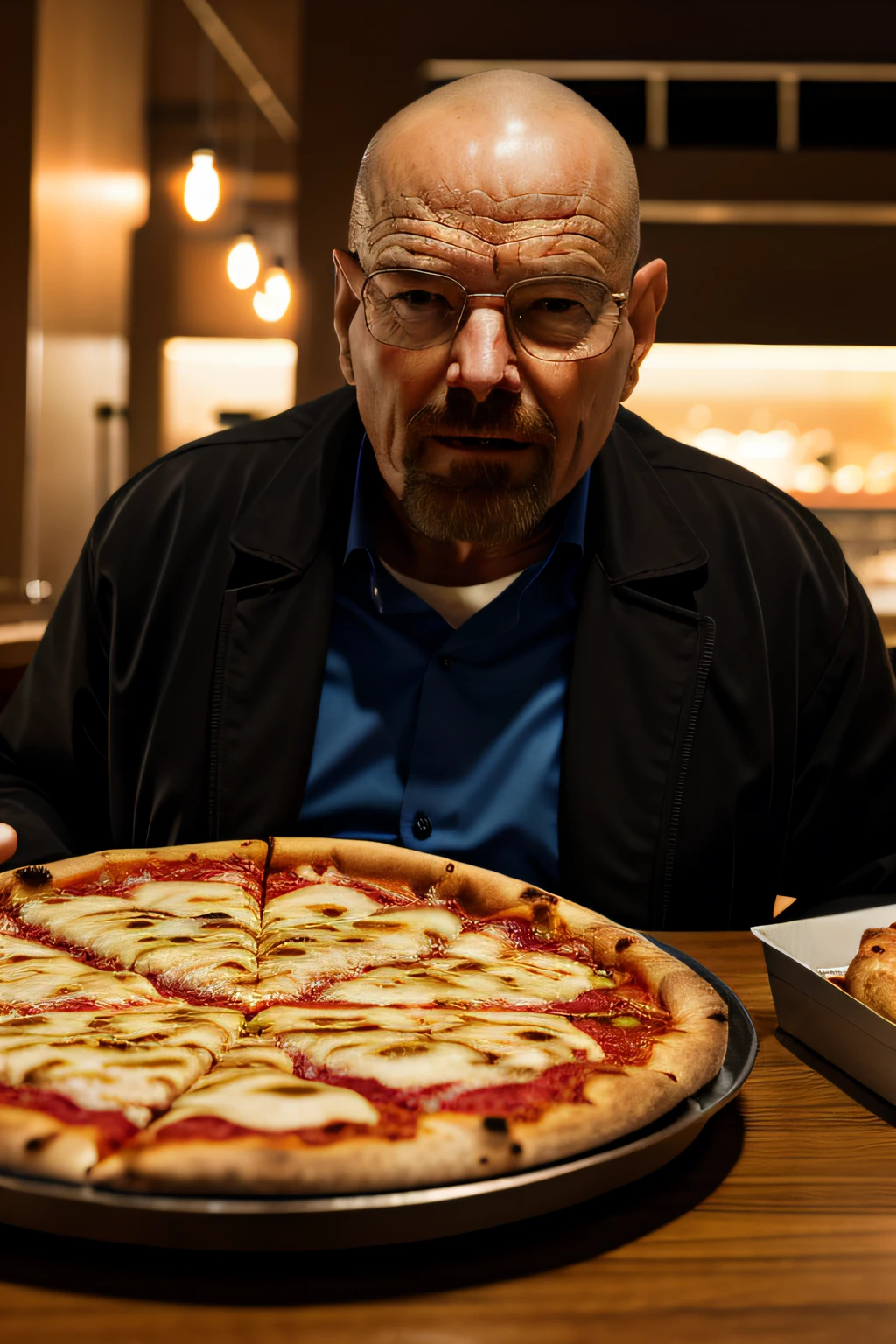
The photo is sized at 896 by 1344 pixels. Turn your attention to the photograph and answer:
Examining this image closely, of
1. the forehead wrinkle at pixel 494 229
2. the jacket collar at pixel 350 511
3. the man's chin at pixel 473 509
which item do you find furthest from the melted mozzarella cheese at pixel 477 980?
the forehead wrinkle at pixel 494 229

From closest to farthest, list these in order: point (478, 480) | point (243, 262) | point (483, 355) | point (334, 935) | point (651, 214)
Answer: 1. point (334, 935)
2. point (483, 355)
3. point (478, 480)
4. point (651, 214)
5. point (243, 262)

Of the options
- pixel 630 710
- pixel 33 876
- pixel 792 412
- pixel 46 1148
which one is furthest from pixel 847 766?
pixel 792 412

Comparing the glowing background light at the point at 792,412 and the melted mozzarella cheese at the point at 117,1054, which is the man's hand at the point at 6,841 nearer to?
the melted mozzarella cheese at the point at 117,1054

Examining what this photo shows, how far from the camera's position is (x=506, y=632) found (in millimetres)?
1757

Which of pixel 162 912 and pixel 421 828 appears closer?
pixel 162 912

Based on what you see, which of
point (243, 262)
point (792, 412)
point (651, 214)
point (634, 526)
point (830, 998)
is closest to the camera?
point (830, 998)

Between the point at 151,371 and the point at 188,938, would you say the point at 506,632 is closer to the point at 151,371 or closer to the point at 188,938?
the point at 188,938

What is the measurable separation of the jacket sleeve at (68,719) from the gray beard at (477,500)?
1.96ft

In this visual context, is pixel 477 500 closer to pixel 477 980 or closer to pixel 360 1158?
pixel 477 980

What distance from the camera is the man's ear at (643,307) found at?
5.73 feet

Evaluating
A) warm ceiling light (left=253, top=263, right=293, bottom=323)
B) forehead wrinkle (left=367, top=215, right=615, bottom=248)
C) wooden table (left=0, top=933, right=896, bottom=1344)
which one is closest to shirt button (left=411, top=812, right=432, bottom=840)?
forehead wrinkle (left=367, top=215, right=615, bottom=248)

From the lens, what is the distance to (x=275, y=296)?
616cm

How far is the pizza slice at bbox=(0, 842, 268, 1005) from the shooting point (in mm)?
1134

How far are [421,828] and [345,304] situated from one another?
74 cm
